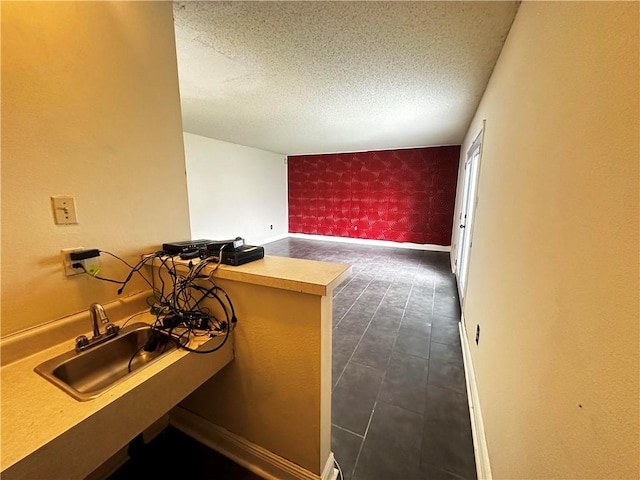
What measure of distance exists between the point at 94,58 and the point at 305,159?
5.98 m

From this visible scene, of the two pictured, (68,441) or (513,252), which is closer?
(68,441)

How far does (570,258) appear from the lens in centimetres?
68

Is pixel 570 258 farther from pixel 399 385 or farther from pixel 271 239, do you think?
pixel 271 239

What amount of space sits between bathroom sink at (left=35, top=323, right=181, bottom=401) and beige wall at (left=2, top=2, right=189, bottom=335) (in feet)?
0.66

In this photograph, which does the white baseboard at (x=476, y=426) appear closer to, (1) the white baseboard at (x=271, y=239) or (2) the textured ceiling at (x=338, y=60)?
(2) the textured ceiling at (x=338, y=60)

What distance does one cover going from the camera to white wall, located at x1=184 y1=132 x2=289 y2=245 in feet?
15.6

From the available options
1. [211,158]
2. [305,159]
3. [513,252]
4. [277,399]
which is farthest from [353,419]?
[305,159]

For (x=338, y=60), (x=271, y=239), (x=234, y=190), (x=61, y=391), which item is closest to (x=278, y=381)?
(x=61, y=391)

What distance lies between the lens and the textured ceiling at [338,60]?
1487mm

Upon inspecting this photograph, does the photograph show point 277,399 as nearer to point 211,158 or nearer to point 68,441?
point 68,441

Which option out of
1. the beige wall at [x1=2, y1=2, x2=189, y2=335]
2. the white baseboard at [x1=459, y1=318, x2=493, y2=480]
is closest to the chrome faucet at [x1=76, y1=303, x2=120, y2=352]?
the beige wall at [x1=2, y1=2, x2=189, y2=335]

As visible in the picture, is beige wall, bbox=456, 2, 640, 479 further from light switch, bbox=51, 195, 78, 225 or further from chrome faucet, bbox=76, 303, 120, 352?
light switch, bbox=51, 195, 78, 225

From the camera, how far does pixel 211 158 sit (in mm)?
5020

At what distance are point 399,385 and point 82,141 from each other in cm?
225
